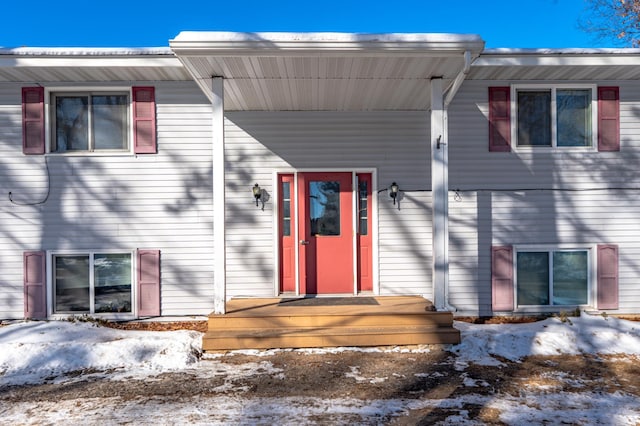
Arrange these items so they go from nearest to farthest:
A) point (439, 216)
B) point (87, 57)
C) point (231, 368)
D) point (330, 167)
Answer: point (231, 368) < point (439, 216) < point (87, 57) < point (330, 167)

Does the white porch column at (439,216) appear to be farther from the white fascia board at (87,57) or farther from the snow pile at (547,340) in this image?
the white fascia board at (87,57)

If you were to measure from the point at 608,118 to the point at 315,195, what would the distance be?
4.33m

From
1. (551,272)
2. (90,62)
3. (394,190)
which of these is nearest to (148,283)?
(90,62)

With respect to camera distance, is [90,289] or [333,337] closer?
[333,337]

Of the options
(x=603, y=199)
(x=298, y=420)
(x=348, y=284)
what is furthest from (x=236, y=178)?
(x=603, y=199)

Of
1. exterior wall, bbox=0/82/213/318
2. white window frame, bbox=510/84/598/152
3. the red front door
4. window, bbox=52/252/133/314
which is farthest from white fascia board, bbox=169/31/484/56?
window, bbox=52/252/133/314

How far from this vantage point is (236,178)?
5863 mm

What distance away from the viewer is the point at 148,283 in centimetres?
571

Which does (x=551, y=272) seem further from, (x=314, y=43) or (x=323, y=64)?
(x=314, y=43)

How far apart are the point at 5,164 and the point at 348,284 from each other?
5121 mm

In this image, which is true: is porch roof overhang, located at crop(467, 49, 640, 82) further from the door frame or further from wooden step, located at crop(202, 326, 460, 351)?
wooden step, located at crop(202, 326, 460, 351)

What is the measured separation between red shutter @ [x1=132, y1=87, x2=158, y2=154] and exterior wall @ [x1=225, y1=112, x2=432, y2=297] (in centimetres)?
105

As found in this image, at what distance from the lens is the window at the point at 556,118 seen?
5789mm

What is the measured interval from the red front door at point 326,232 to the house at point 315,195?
21mm
